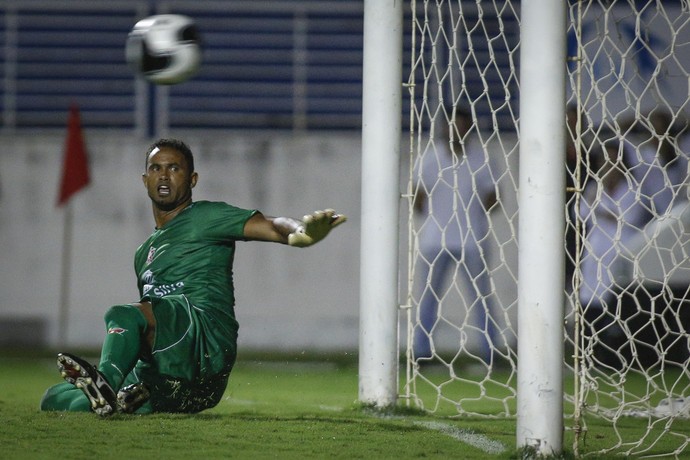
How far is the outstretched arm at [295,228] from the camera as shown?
13.1 ft

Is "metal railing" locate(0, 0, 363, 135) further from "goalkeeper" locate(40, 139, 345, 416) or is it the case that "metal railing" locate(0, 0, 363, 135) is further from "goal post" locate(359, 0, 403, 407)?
"goalkeeper" locate(40, 139, 345, 416)

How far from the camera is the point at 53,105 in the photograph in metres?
10.2

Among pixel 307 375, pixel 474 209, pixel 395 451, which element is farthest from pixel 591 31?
pixel 395 451

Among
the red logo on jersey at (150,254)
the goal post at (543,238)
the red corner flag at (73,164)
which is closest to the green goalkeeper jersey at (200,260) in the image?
the red logo on jersey at (150,254)

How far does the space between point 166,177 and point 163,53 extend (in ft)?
2.52

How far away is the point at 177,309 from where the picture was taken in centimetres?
435

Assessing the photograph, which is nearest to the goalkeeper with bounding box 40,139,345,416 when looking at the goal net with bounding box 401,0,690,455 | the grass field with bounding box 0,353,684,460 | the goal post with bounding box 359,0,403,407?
the grass field with bounding box 0,353,684,460

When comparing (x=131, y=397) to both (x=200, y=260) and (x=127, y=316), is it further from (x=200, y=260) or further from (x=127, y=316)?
(x=200, y=260)

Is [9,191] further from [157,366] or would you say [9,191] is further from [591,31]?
[157,366]

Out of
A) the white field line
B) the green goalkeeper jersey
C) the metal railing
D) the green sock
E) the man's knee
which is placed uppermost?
the metal railing

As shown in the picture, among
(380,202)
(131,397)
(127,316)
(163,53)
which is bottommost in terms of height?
(131,397)

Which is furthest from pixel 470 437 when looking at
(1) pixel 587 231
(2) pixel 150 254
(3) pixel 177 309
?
(1) pixel 587 231

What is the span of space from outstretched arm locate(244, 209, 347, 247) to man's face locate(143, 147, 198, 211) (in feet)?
1.15

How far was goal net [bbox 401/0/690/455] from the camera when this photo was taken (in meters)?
4.88
